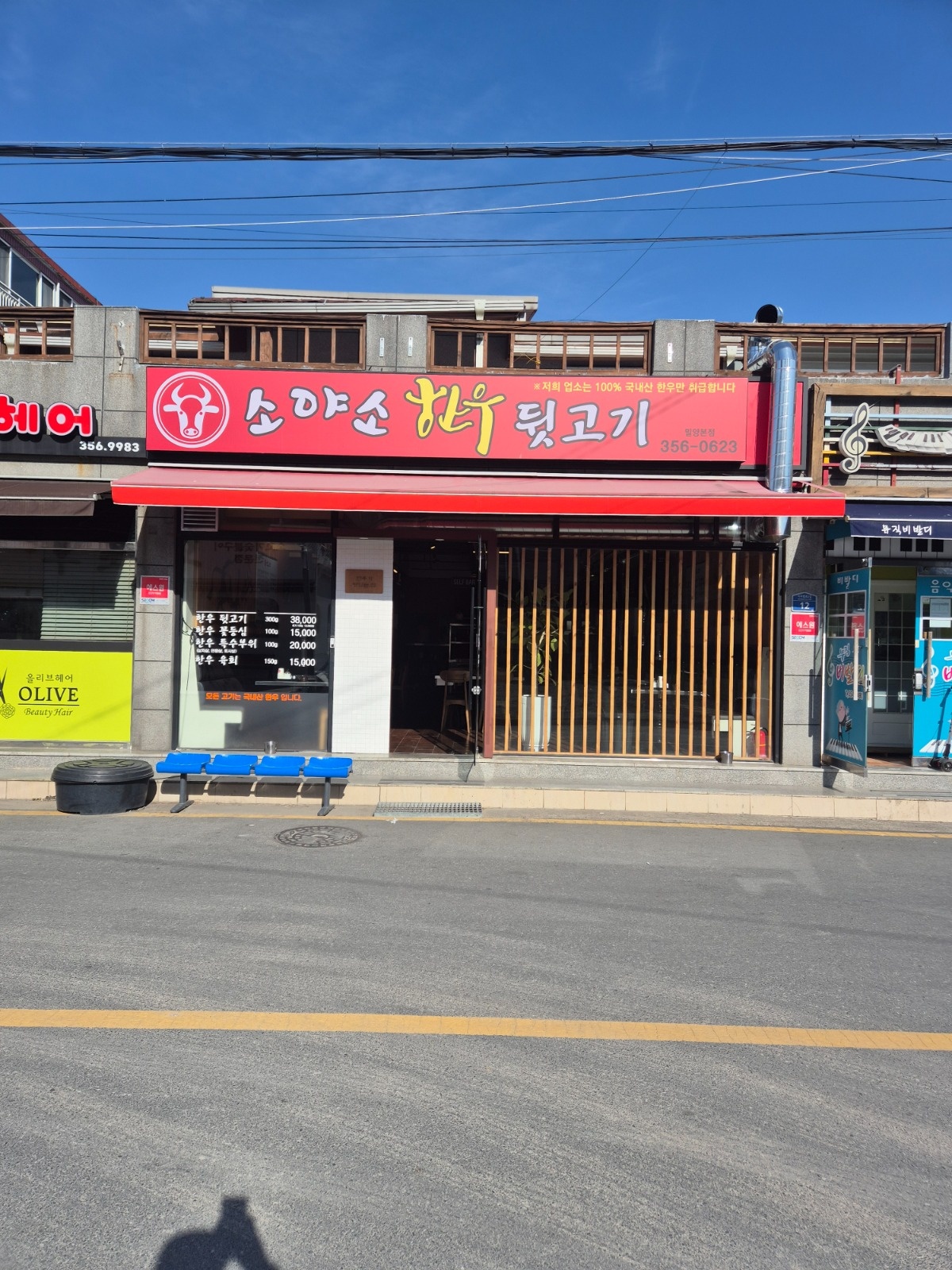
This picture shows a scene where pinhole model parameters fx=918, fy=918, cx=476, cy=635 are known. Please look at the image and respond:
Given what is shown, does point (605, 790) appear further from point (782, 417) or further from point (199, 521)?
point (199, 521)

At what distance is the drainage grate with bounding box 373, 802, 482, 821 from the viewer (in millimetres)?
9227

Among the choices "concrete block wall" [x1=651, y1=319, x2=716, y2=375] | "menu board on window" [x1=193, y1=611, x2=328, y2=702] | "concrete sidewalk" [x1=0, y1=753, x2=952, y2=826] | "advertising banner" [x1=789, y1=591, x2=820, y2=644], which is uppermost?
"concrete block wall" [x1=651, y1=319, x2=716, y2=375]

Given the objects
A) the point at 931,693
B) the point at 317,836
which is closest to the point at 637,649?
the point at 931,693

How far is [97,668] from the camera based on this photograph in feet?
36.2

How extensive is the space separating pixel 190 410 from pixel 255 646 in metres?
2.93

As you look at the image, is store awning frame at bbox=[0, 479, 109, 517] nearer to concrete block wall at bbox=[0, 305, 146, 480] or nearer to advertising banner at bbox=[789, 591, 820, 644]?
concrete block wall at bbox=[0, 305, 146, 480]

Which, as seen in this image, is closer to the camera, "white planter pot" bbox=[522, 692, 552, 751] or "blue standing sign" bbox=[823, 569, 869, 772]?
"blue standing sign" bbox=[823, 569, 869, 772]

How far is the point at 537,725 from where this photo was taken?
36.6 feet

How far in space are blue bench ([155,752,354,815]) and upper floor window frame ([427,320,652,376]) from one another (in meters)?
5.02

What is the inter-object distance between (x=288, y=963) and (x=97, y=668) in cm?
695

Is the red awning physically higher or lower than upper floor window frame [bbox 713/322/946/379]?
lower

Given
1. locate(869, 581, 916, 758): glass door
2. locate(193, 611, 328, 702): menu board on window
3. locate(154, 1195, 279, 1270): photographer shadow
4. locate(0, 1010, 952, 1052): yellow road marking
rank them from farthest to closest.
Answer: locate(869, 581, 916, 758): glass door → locate(193, 611, 328, 702): menu board on window → locate(0, 1010, 952, 1052): yellow road marking → locate(154, 1195, 279, 1270): photographer shadow

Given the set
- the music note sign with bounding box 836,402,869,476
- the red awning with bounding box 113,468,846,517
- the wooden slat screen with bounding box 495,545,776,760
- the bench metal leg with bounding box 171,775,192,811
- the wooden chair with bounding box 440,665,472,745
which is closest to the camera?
the bench metal leg with bounding box 171,775,192,811

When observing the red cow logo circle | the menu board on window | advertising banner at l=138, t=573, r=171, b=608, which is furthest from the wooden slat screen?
advertising banner at l=138, t=573, r=171, b=608
